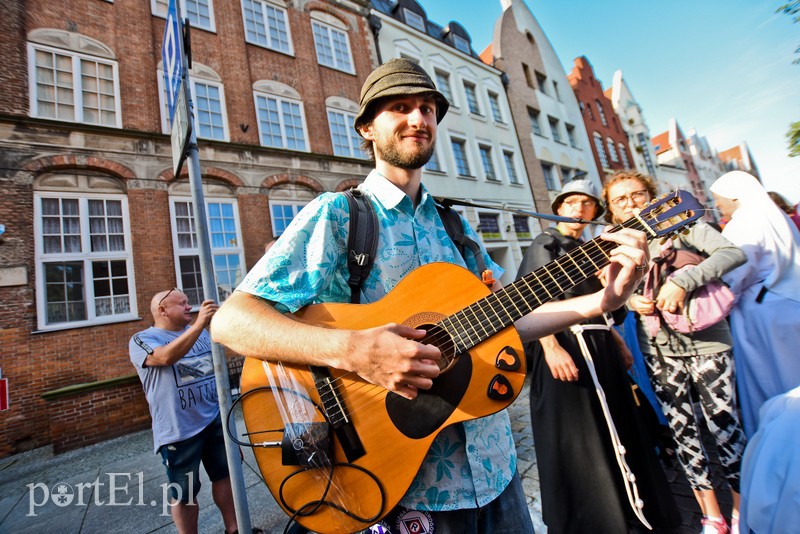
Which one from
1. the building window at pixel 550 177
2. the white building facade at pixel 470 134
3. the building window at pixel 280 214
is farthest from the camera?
the building window at pixel 550 177

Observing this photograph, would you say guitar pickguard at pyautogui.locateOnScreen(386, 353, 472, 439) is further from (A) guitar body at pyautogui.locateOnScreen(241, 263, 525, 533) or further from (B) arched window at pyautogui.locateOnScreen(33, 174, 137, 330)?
(B) arched window at pyautogui.locateOnScreen(33, 174, 137, 330)

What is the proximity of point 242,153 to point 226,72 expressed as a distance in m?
2.41

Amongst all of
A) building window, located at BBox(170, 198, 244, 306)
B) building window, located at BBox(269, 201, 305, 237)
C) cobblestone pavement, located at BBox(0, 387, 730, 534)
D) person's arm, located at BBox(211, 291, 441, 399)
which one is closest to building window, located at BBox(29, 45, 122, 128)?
building window, located at BBox(170, 198, 244, 306)

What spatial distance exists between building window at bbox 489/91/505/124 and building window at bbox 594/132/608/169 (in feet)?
30.7

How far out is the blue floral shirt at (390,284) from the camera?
3.78 ft

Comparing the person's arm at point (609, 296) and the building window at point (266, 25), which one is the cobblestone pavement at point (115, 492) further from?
the building window at point (266, 25)

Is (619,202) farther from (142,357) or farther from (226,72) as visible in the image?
(226,72)

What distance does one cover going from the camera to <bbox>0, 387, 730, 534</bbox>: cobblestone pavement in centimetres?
299

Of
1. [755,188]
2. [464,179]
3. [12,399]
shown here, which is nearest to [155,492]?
[12,399]

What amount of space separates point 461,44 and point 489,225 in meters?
10.3

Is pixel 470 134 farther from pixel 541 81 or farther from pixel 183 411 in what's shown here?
pixel 183 411

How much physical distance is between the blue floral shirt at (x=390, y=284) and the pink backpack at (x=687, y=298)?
1795 mm

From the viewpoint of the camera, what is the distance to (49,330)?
5.99 meters

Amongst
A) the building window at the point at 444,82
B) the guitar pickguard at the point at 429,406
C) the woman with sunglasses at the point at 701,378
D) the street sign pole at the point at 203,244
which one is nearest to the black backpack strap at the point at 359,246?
the guitar pickguard at the point at 429,406
